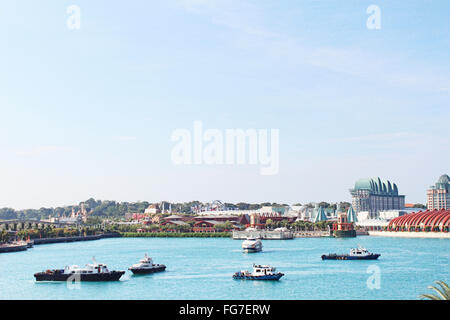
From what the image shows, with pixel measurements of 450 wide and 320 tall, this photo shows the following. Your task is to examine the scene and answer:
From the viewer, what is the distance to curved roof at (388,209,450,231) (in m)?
86.0

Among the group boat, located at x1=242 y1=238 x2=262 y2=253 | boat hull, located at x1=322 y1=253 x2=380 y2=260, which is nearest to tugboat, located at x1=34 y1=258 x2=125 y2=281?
boat hull, located at x1=322 y1=253 x2=380 y2=260

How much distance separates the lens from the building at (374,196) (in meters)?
155

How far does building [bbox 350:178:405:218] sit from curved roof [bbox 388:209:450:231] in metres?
60.1

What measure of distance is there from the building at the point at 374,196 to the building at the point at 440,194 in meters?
11.3

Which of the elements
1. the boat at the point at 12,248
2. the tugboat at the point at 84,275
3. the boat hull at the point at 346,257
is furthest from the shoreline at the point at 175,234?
the tugboat at the point at 84,275

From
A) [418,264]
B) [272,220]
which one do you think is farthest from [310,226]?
[418,264]

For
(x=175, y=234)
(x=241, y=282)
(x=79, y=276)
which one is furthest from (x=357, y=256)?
(x=175, y=234)

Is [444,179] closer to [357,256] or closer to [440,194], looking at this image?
[440,194]

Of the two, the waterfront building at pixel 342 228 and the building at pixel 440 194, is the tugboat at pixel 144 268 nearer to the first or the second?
the waterfront building at pixel 342 228

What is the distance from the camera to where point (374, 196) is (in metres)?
157

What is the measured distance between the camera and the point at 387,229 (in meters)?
94.4

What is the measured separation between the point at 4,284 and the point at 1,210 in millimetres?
139447

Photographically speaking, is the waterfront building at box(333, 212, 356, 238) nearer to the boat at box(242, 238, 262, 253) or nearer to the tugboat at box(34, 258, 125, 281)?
the boat at box(242, 238, 262, 253)
